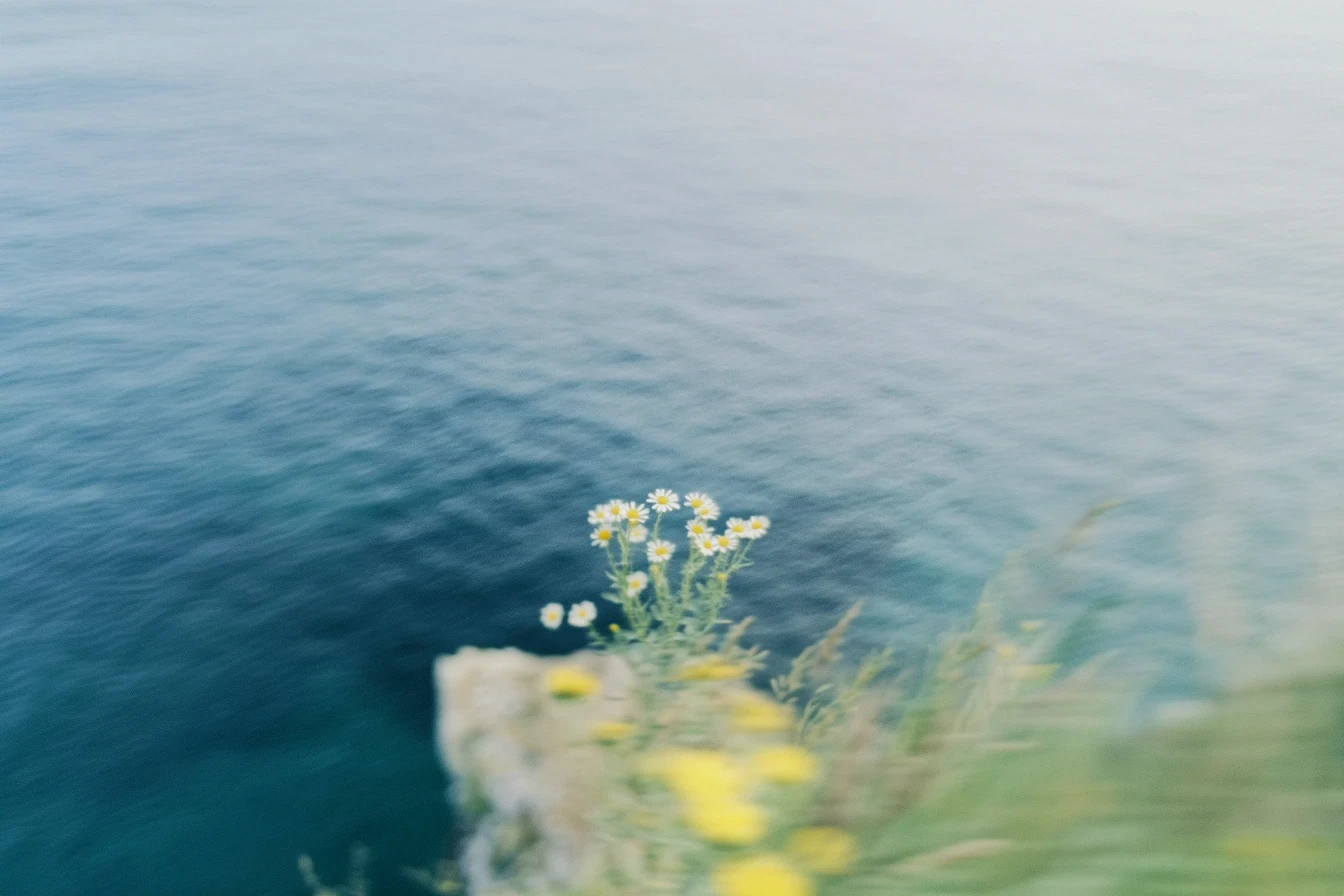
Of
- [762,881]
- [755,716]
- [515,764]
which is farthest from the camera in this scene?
[515,764]

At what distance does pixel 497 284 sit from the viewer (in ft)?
27.0

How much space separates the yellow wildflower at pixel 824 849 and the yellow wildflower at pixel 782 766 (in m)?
0.07

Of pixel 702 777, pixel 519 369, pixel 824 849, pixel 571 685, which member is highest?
pixel 702 777

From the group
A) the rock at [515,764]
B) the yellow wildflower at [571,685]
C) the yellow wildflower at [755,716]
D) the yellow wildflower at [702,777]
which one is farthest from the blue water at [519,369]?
the yellow wildflower at [571,685]

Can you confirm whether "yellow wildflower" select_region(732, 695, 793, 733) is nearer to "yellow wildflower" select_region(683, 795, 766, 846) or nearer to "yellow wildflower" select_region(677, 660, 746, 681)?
"yellow wildflower" select_region(677, 660, 746, 681)

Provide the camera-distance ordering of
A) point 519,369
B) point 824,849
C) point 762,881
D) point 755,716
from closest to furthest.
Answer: point 762,881, point 824,849, point 755,716, point 519,369

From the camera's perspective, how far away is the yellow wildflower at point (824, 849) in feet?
3.92

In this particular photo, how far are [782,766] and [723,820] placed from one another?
16cm

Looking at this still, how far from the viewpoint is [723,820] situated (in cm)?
113

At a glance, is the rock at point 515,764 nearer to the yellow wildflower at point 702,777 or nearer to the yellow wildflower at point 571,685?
the yellow wildflower at point 571,685

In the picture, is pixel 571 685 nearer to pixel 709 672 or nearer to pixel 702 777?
pixel 709 672

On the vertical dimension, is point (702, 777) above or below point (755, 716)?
above

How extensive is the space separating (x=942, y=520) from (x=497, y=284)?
14.1 feet

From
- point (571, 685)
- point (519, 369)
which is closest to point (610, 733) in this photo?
point (571, 685)
